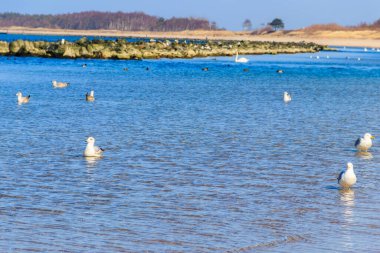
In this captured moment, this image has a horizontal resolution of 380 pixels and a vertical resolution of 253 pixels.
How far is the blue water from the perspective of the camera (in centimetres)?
966

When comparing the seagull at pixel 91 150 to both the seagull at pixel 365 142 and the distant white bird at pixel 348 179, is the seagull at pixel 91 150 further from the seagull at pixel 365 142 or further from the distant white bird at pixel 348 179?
the seagull at pixel 365 142

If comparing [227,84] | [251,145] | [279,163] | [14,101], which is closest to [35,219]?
[279,163]

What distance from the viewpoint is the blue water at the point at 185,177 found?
31.7 ft

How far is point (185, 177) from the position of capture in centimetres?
1362

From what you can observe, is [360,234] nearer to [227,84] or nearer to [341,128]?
[341,128]

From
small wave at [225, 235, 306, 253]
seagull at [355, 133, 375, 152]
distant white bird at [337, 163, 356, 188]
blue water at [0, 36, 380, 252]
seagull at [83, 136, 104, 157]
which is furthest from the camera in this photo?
seagull at [355, 133, 375, 152]

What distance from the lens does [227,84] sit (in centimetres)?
4084

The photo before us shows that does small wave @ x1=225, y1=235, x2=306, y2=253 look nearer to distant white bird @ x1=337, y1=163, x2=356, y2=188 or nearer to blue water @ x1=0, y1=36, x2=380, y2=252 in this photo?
blue water @ x1=0, y1=36, x2=380, y2=252

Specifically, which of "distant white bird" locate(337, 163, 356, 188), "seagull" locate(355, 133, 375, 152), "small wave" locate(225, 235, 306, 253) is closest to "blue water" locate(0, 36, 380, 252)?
"small wave" locate(225, 235, 306, 253)

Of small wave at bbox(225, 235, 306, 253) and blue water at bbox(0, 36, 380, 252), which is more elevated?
small wave at bbox(225, 235, 306, 253)

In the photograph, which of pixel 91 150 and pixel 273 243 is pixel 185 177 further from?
pixel 273 243

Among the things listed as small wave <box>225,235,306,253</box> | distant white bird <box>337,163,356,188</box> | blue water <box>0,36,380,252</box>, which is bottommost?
blue water <box>0,36,380,252</box>

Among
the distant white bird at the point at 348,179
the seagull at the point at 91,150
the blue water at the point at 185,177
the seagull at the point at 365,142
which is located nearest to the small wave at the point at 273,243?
the blue water at the point at 185,177

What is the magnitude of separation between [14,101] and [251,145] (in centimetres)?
1213
